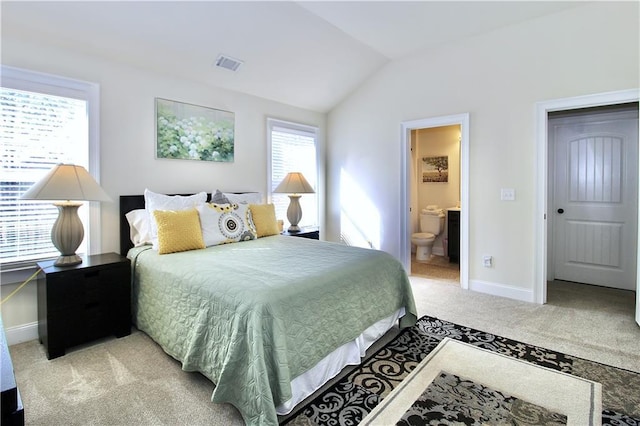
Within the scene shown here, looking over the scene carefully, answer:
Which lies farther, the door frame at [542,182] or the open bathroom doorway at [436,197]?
the open bathroom doorway at [436,197]

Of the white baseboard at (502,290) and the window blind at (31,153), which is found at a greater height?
the window blind at (31,153)

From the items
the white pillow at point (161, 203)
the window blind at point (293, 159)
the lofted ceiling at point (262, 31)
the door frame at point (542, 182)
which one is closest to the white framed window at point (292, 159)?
the window blind at point (293, 159)

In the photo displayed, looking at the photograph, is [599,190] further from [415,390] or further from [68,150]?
[68,150]

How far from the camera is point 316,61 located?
394 cm

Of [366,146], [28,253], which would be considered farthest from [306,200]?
[28,253]

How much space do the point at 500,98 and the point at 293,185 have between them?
8.41 feet

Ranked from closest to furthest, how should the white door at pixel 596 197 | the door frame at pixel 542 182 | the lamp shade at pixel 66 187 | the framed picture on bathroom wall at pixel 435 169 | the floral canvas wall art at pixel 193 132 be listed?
1. the lamp shade at pixel 66 187
2. the door frame at pixel 542 182
3. the floral canvas wall art at pixel 193 132
4. the white door at pixel 596 197
5. the framed picture on bathroom wall at pixel 435 169

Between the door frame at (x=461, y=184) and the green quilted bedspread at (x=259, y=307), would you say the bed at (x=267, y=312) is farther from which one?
the door frame at (x=461, y=184)

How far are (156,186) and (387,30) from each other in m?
2.93

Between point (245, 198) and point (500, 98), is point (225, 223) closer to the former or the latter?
point (245, 198)

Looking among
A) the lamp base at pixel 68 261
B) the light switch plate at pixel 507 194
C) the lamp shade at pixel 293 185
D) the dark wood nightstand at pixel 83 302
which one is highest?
the lamp shade at pixel 293 185

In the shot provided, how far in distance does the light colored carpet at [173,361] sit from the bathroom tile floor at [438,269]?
0.73 metres

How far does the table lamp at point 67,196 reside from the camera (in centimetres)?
237

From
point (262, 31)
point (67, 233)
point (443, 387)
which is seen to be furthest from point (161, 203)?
point (443, 387)
